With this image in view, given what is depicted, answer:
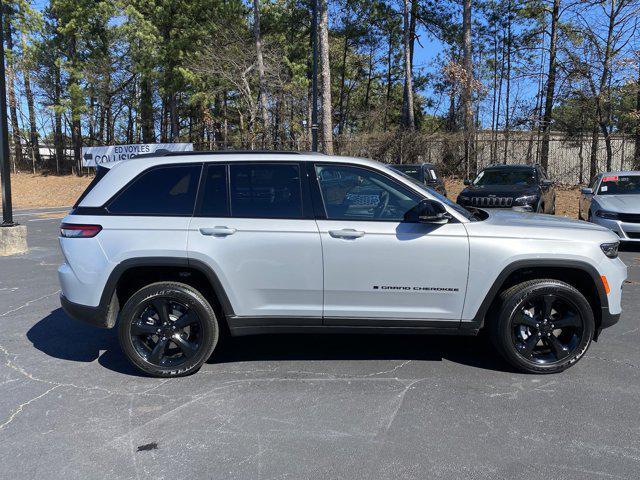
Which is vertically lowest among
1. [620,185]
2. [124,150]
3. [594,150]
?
[620,185]

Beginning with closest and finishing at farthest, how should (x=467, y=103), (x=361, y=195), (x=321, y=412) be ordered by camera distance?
(x=321, y=412), (x=361, y=195), (x=467, y=103)

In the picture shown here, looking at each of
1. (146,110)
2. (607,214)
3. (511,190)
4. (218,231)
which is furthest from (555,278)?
(146,110)

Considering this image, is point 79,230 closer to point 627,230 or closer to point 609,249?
point 609,249

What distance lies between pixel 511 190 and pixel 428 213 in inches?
322

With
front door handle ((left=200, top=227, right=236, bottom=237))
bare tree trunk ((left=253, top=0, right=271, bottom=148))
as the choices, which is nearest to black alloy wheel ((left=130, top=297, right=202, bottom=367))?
front door handle ((left=200, top=227, right=236, bottom=237))

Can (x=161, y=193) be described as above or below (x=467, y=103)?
below

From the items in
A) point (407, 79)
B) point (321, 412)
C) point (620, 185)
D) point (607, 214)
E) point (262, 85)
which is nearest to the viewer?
point (321, 412)

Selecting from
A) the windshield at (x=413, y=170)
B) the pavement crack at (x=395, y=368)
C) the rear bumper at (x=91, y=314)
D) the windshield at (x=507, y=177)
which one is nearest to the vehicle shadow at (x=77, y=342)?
the rear bumper at (x=91, y=314)

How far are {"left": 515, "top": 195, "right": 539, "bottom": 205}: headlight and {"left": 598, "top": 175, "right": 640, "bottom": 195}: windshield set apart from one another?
4.24 ft

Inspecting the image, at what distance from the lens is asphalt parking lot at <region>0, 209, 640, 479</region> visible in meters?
3.00

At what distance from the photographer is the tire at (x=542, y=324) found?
409cm

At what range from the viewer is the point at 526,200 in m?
10.9

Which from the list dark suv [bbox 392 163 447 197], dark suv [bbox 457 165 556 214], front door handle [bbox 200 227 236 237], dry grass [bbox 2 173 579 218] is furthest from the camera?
dry grass [bbox 2 173 579 218]

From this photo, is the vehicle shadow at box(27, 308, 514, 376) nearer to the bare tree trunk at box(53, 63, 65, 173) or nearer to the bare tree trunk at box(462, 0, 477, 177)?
the bare tree trunk at box(462, 0, 477, 177)
